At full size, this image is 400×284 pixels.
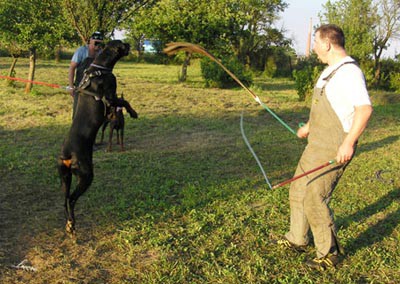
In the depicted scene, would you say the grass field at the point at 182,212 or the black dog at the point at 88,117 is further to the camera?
the black dog at the point at 88,117

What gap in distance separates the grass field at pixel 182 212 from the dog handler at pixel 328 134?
31 centimetres

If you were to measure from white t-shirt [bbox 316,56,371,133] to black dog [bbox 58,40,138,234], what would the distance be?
1.92 m

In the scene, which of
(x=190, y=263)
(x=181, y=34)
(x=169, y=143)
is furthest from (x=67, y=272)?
(x=181, y=34)

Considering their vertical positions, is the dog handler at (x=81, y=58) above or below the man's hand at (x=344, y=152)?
above

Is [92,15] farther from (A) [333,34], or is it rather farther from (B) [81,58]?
(A) [333,34]

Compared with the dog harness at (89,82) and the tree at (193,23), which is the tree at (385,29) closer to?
the tree at (193,23)

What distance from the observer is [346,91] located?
305cm

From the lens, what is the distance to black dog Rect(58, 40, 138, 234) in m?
3.67

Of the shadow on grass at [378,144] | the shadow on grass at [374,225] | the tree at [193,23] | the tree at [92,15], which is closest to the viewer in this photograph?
the shadow on grass at [374,225]

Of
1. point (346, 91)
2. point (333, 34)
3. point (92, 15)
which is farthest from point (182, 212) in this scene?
point (92, 15)

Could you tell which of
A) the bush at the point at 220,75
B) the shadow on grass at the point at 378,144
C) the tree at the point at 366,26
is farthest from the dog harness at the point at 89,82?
the tree at the point at 366,26

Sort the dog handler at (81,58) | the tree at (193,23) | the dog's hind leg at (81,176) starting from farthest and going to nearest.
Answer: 1. the tree at (193,23)
2. the dog handler at (81,58)
3. the dog's hind leg at (81,176)

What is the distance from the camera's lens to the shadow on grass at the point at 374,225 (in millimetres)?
4027

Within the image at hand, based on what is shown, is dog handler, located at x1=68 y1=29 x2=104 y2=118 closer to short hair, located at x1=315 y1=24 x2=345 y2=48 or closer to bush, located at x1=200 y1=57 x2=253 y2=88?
short hair, located at x1=315 y1=24 x2=345 y2=48
